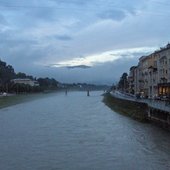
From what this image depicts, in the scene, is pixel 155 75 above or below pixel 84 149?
above

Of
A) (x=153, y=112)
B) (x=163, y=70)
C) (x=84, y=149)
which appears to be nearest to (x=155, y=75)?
(x=163, y=70)

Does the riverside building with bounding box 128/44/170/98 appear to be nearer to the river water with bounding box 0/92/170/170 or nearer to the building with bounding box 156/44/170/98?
the building with bounding box 156/44/170/98

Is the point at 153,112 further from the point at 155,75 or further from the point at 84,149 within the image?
the point at 155,75

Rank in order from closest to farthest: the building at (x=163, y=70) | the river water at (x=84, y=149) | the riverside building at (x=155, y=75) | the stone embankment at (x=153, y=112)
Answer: the river water at (x=84, y=149) < the stone embankment at (x=153, y=112) < the building at (x=163, y=70) < the riverside building at (x=155, y=75)

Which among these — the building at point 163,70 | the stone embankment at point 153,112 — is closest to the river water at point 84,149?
the stone embankment at point 153,112

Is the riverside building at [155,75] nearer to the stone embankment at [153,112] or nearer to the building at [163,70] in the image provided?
the building at [163,70]

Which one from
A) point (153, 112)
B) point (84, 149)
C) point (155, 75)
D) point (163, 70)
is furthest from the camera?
point (155, 75)

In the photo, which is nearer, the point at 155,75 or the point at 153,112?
the point at 153,112

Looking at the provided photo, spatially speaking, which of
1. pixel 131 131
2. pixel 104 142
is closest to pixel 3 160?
pixel 104 142

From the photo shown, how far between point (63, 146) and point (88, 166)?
23.0 ft

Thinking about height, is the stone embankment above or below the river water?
above

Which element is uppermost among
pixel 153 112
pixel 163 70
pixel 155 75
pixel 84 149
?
pixel 163 70

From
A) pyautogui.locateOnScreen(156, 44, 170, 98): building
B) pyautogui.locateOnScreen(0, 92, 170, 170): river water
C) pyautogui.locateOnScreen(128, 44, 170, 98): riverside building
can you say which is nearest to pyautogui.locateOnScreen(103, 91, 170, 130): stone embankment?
pyautogui.locateOnScreen(0, 92, 170, 170): river water

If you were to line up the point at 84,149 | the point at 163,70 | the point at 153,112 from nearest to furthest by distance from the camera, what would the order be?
1. the point at 84,149
2. the point at 153,112
3. the point at 163,70
